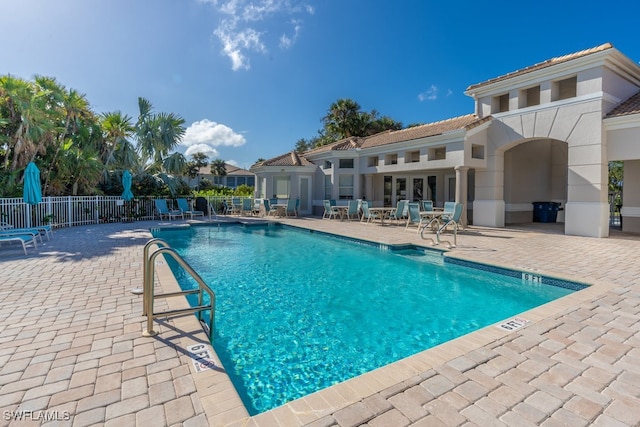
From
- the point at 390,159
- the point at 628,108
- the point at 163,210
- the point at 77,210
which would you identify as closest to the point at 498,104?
the point at 628,108

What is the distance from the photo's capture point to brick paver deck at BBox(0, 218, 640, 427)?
88.2 inches

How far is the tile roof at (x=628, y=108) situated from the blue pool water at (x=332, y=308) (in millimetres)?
8674

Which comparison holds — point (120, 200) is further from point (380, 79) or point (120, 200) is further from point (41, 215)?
point (380, 79)

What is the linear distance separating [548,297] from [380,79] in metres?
20.7

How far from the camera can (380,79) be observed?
23.2 meters

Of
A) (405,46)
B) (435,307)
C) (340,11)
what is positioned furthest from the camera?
(405,46)

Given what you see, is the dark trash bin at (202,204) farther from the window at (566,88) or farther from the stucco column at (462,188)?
the window at (566,88)

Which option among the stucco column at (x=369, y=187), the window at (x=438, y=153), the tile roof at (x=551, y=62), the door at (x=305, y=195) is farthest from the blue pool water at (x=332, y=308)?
the door at (x=305, y=195)

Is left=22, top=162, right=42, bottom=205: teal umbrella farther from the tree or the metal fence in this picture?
the tree

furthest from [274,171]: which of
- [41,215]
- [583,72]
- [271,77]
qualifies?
[583,72]

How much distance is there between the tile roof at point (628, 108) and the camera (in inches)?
432

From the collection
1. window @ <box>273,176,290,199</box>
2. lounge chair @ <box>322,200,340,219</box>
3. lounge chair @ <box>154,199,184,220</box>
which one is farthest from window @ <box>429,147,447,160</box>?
lounge chair @ <box>154,199,184,220</box>

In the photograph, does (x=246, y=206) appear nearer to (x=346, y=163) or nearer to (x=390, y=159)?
(x=346, y=163)

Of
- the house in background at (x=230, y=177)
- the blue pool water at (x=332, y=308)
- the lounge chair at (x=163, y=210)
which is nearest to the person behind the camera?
the blue pool water at (x=332, y=308)
